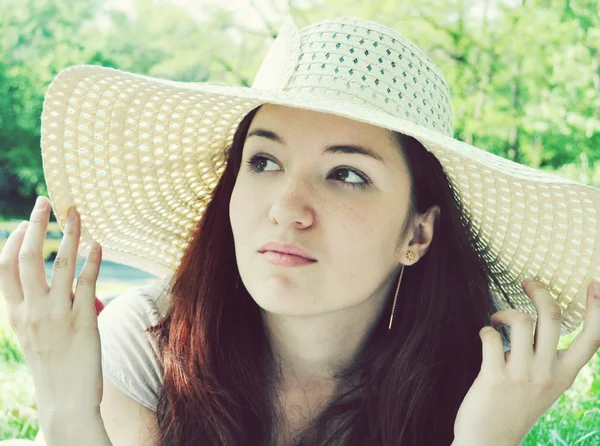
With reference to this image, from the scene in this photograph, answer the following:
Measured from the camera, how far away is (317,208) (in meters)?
1.81

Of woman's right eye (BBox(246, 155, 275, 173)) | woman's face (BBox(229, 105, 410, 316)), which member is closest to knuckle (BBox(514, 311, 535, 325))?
woman's face (BBox(229, 105, 410, 316))

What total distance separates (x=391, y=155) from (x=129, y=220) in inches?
43.1

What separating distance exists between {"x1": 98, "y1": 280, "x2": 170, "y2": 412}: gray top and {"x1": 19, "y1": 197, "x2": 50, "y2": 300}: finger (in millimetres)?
441

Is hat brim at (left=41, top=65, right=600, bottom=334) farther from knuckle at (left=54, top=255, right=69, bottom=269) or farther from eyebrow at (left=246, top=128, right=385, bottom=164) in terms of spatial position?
Answer: knuckle at (left=54, top=255, right=69, bottom=269)

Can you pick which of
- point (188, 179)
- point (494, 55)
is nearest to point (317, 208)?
point (188, 179)

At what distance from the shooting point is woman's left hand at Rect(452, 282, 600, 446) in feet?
5.68

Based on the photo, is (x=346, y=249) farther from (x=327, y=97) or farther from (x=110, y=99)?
(x=110, y=99)

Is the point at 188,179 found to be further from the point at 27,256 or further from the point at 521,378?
the point at 521,378

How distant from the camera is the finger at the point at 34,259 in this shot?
5.51 ft

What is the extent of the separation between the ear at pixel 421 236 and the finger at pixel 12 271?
44.2 inches

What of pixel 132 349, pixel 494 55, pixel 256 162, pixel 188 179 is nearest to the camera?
pixel 256 162

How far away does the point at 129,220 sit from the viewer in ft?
8.17

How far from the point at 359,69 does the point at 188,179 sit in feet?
3.02

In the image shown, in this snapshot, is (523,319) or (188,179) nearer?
(523,319)
